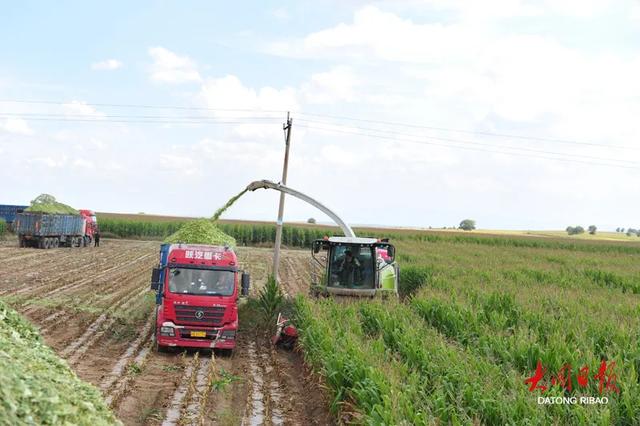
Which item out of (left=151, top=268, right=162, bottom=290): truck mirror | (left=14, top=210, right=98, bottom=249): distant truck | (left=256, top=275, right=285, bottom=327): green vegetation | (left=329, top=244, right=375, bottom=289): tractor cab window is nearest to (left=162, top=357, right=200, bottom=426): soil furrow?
(left=151, top=268, right=162, bottom=290): truck mirror

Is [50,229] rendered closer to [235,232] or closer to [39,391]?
[235,232]

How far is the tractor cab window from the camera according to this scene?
59.2 ft

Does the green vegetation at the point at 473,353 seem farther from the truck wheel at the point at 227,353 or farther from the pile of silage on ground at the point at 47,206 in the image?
the pile of silage on ground at the point at 47,206

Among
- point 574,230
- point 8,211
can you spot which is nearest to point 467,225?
point 574,230

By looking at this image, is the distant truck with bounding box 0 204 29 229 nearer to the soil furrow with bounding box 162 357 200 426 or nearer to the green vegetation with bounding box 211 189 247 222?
the green vegetation with bounding box 211 189 247 222

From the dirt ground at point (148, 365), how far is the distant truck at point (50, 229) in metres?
13.7

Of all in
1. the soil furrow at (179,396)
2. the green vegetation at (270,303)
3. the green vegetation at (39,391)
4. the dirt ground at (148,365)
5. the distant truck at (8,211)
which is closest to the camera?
the green vegetation at (39,391)

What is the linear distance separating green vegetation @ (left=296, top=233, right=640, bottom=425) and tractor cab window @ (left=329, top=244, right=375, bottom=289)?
5.37 feet

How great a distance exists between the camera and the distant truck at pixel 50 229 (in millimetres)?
39844

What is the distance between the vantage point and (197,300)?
15125mm

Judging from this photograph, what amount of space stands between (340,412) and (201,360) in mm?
5999

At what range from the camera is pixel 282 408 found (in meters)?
11.4

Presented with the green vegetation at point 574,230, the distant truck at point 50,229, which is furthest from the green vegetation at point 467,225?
the distant truck at point 50,229

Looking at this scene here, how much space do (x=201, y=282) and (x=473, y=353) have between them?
7076mm
